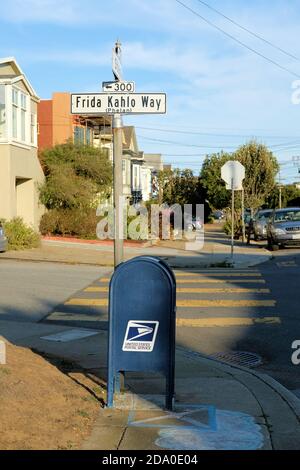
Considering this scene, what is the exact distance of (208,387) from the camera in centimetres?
710

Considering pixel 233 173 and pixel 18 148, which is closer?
pixel 233 173

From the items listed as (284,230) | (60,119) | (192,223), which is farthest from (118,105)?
(192,223)

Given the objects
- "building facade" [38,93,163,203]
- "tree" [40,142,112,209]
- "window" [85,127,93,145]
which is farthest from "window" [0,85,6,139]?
"window" [85,127,93,145]

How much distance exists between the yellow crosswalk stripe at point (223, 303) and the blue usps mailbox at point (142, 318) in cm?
652

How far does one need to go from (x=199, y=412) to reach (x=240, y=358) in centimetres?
283

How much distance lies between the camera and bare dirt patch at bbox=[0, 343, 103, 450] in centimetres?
513

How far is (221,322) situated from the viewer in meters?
11.0

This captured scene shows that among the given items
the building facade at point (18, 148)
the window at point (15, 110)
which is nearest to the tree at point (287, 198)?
the building facade at point (18, 148)

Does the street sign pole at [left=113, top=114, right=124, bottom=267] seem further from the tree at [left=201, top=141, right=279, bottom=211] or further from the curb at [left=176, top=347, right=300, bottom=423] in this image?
the tree at [left=201, top=141, right=279, bottom=211]

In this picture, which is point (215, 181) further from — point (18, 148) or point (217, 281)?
point (217, 281)

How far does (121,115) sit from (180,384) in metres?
2.98

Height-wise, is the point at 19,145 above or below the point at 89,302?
above

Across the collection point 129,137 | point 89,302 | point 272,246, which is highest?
point 129,137

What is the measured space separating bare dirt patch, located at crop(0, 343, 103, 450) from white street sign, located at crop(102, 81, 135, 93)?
3.05m
